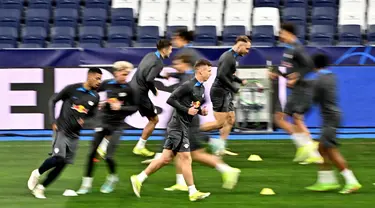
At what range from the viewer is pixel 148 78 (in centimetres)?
1568

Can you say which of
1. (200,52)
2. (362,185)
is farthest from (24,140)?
(362,185)

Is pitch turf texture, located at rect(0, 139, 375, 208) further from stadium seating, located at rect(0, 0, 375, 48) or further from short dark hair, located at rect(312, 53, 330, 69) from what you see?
stadium seating, located at rect(0, 0, 375, 48)

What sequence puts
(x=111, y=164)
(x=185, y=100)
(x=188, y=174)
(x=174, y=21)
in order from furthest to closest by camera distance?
1. (x=174, y=21)
2. (x=111, y=164)
3. (x=185, y=100)
4. (x=188, y=174)

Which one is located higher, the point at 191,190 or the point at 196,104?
the point at 196,104

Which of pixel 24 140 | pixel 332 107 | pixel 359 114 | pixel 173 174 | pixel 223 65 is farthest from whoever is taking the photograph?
pixel 359 114

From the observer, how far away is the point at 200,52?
2097 centimetres

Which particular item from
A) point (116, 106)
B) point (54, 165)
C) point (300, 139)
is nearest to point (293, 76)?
point (300, 139)

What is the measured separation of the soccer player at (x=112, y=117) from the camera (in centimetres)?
1282

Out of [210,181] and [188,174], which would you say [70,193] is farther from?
[210,181]

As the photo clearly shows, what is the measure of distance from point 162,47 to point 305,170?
3325 mm

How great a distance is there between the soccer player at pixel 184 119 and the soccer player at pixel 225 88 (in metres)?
3.34

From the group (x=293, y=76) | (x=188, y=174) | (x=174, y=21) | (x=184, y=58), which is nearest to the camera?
(x=188, y=174)

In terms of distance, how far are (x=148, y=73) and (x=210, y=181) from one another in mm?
2823

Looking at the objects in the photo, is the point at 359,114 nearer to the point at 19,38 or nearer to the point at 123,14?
the point at 123,14
